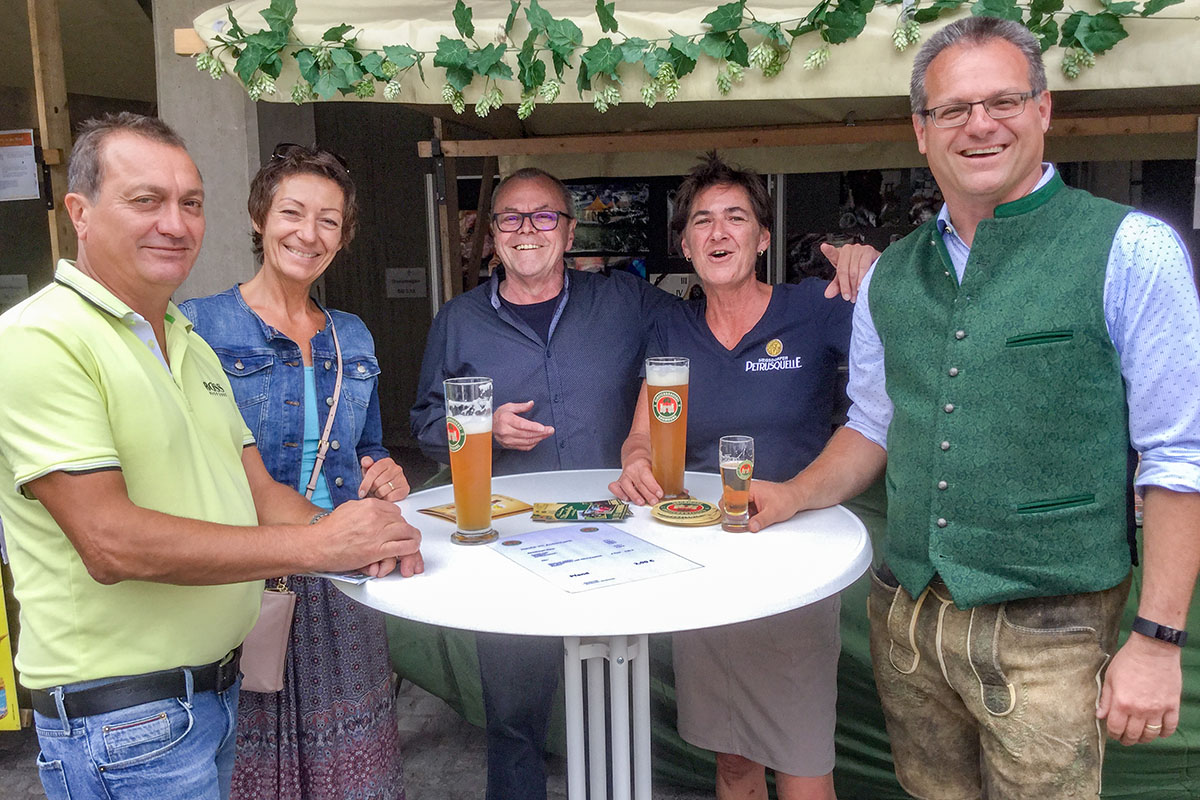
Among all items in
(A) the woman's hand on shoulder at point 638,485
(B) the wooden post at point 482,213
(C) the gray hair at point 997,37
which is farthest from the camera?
(B) the wooden post at point 482,213

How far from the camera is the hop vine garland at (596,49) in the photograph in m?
2.23

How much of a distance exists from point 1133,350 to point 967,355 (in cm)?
24

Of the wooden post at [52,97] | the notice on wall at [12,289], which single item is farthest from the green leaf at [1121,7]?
the notice on wall at [12,289]

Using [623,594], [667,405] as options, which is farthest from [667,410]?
[623,594]

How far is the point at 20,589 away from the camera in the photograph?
1437mm

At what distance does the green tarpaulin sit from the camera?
263 centimetres

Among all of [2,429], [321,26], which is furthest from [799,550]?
[321,26]

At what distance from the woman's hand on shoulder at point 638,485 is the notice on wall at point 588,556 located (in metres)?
0.17

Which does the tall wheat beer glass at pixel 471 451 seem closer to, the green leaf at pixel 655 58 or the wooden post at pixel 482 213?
the green leaf at pixel 655 58

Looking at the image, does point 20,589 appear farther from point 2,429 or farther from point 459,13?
point 459,13

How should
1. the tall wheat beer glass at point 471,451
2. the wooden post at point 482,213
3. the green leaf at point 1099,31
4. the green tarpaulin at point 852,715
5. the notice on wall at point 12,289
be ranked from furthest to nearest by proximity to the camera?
1. the notice on wall at point 12,289
2. the wooden post at point 482,213
3. the green tarpaulin at point 852,715
4. the green leaf at point 1099,31
5. the tall wheat beer glass at point 471,451

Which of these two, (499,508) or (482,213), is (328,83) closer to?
(499,508)

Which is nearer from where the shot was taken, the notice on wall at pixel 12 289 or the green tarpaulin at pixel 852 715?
the green tarpaulin at pixel 852 715

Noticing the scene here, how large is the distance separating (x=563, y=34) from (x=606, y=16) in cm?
12
